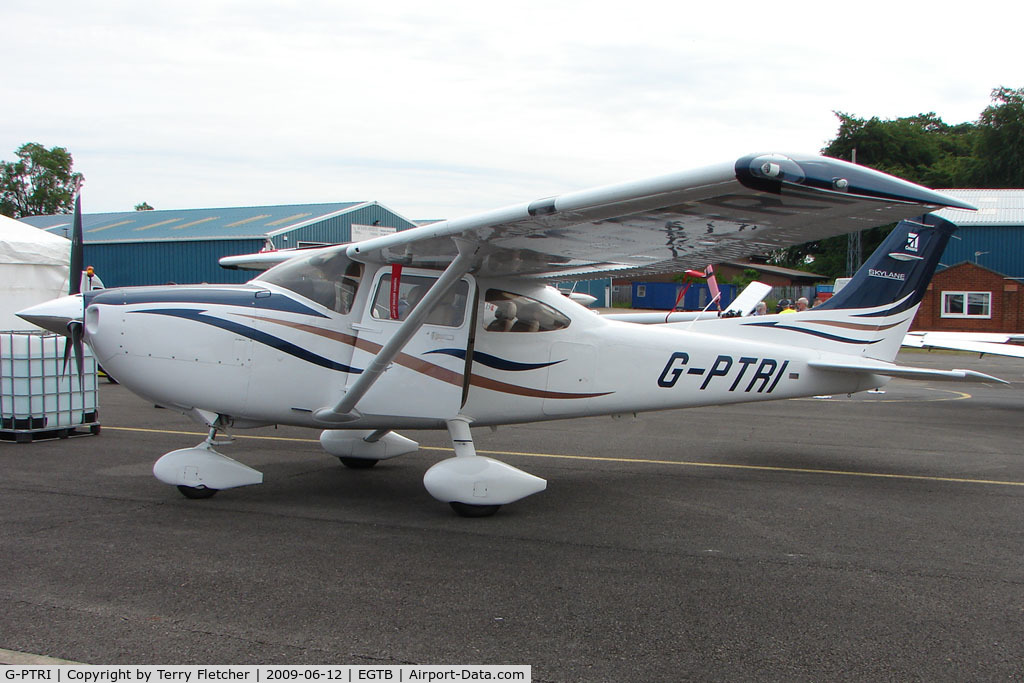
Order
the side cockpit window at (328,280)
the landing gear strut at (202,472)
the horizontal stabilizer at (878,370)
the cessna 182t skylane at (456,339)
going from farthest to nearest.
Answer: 1. the horizontal stabilizer at (878,370)
2. the side cockpit window at (328,280)
3. the landing gear strut at (202,472)
4. the cessna 182t skylane at (456,339)

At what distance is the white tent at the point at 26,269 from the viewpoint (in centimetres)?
1731

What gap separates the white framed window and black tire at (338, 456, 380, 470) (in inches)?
1437

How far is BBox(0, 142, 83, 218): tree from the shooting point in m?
76.8

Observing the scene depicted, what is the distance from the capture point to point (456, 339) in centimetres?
682

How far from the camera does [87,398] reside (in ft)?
31.9

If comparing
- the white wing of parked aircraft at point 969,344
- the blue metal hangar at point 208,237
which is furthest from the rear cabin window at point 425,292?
the blue metal hangar at point 208,237

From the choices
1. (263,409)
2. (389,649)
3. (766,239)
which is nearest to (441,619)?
(389,649)

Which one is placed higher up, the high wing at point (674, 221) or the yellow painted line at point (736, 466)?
the high wing at point (674, 221)

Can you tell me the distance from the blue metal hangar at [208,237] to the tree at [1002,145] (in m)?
47.9

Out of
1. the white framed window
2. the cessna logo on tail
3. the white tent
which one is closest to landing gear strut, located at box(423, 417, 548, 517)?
the cessna logo on tail

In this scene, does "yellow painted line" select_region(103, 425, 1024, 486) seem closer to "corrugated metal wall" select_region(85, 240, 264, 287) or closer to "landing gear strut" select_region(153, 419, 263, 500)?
"landing gear strut" select_region(153, 419, 263, 500)

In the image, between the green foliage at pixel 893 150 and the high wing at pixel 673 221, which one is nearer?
the high wing at pixel 673 221

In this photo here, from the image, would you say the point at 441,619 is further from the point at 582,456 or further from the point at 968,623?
the point at 582,456

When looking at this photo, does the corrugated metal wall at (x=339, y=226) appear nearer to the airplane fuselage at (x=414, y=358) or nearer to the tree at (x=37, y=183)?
the airplane fuselage at (x=414, y=358)
